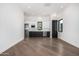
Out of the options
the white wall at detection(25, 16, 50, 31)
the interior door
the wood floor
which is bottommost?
the wood floor

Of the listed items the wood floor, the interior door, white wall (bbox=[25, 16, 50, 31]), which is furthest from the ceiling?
white wall (bbox=[25, 16, 50, 31])

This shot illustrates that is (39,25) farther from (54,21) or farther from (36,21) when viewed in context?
(54,21)

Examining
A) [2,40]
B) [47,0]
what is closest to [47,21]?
[2,40]

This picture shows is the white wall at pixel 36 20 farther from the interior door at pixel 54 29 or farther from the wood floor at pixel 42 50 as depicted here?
the wood floor at pixel 42 50

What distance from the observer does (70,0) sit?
2.93 metres

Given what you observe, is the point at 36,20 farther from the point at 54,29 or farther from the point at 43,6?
the point at 43,6

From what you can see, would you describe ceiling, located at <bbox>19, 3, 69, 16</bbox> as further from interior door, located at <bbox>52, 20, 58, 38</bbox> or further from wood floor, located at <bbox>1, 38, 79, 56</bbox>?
interior door, located at <bbox>52, 20, 58, 38</bbox>

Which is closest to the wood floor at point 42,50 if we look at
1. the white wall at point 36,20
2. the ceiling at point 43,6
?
the ceiling at point 43,6

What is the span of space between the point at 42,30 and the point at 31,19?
1985 millimetres

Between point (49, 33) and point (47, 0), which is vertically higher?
point (47, 0)

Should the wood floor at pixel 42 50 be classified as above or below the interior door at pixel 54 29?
below

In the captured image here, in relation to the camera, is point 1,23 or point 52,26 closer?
point 1,23

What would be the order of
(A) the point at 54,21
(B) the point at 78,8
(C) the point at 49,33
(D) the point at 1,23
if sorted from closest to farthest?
(D) the point at 1,23 → (B) the point at 78,8 → (A) the point at 54,21 → (C) the point at 49,33

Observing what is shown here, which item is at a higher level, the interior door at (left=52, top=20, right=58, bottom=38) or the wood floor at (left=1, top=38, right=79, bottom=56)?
the interior door at (left=52, top=20, right=58, bottom=38)
